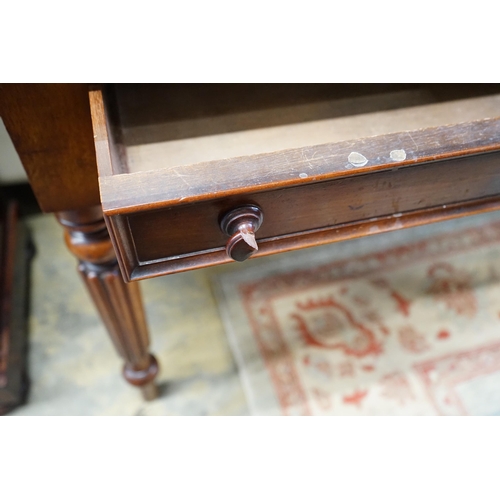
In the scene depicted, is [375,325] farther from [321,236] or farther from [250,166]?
[250,166]

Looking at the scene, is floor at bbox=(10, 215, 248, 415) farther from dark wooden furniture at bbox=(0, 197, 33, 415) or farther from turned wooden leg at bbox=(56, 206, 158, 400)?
turned wooden leg at bbox=(56, 206, 158, 400)

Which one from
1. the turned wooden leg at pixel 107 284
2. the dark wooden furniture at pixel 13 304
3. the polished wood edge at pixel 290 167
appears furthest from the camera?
the dark wooden furniture at pixel 13 304

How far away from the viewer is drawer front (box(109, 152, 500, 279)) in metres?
0.35

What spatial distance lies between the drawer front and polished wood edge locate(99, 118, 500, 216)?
23 millimetres

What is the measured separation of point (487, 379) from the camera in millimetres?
802

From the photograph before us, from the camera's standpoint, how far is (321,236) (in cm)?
42

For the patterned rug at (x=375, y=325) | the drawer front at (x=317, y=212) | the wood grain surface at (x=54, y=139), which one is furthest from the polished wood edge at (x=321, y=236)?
the patterned rug at (x=375, y=325)

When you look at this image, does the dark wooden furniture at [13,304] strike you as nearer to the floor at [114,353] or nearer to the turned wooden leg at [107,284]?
the floor at [114,353]

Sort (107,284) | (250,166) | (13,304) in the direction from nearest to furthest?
(250,166), (107,284), (13,304)

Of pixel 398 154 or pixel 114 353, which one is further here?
pixel 114 353

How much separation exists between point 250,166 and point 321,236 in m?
0.12

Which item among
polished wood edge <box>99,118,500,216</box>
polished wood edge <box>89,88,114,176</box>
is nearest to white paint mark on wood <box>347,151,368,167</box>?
polished wood edge <box>99,118,500,216</box>

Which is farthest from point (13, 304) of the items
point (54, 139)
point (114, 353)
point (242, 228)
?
point (242, 228)

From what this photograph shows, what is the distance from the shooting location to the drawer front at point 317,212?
351mm
